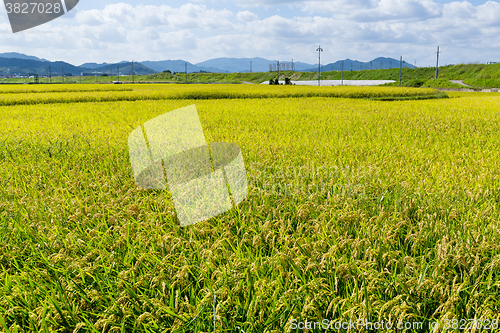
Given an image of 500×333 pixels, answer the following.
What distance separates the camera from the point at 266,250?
8.09ft

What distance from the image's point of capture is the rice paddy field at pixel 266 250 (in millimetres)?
1689

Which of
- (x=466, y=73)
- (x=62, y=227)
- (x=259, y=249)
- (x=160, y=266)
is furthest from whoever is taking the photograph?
(x=466, y=73)

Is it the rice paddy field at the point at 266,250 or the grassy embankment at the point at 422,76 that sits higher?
the grassy embankment at the point at 422,76

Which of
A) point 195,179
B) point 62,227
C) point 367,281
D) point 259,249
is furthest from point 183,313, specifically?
point 195,179

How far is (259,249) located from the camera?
243cm

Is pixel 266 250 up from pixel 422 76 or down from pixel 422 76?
down

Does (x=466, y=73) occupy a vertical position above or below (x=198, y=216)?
above

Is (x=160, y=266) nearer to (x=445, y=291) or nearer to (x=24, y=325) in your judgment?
(x=24, y=325)

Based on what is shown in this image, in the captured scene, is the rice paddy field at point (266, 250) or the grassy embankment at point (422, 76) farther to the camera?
the grassy embankment at point (422, 76)

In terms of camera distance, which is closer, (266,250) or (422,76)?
(266,250)

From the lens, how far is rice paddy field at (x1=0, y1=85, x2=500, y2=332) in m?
1.69

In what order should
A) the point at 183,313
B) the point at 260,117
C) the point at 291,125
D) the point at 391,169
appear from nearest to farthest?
the point at 183,313
the point at 391,169
the point at 291,125
the point at 260,117

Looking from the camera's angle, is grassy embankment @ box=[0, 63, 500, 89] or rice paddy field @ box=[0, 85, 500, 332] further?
grassy embankment @ box=[0, 63, 500, 89]

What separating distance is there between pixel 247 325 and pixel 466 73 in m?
83.3
